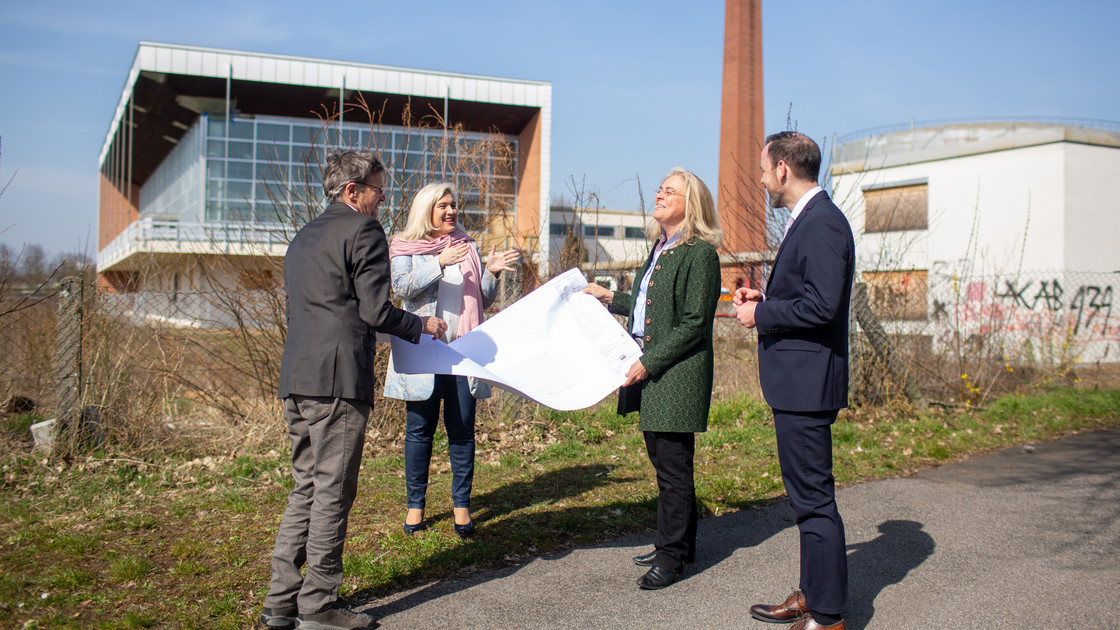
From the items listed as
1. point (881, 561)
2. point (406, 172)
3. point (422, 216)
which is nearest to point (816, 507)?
point (881, 561)

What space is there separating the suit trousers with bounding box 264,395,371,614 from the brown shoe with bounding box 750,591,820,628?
194cm

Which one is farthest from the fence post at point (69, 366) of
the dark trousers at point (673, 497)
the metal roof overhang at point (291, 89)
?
the metal roof overhang at point (291, 89)

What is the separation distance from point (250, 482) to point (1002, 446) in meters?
7.30

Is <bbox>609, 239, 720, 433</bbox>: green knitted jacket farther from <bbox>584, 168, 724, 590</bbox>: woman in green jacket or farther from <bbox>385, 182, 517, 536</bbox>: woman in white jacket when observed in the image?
<bbox>385, 182, 517, 536</bbox>: woman in white jacket

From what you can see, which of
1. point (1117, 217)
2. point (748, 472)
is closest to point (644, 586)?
point (748, 472)

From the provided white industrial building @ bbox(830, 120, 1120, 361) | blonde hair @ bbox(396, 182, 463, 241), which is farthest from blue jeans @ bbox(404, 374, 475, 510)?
white industrial building @ bbox(830, 120, 1120, 361)

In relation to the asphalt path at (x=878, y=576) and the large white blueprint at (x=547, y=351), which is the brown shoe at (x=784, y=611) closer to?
the asphalt path at (x=878, y=576)

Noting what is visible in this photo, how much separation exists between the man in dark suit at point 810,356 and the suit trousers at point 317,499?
6.19 feet

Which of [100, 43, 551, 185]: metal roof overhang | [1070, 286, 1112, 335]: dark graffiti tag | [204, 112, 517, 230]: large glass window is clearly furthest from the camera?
[100, 43, 551, 185]: metal roof overhang

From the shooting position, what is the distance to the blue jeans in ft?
14.9

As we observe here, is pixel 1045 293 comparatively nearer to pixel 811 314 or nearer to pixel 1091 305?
pixel 1091 305

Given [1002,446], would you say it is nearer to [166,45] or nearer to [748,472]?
[748,472]

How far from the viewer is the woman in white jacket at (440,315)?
14.6 ft

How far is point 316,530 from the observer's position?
3264mm
